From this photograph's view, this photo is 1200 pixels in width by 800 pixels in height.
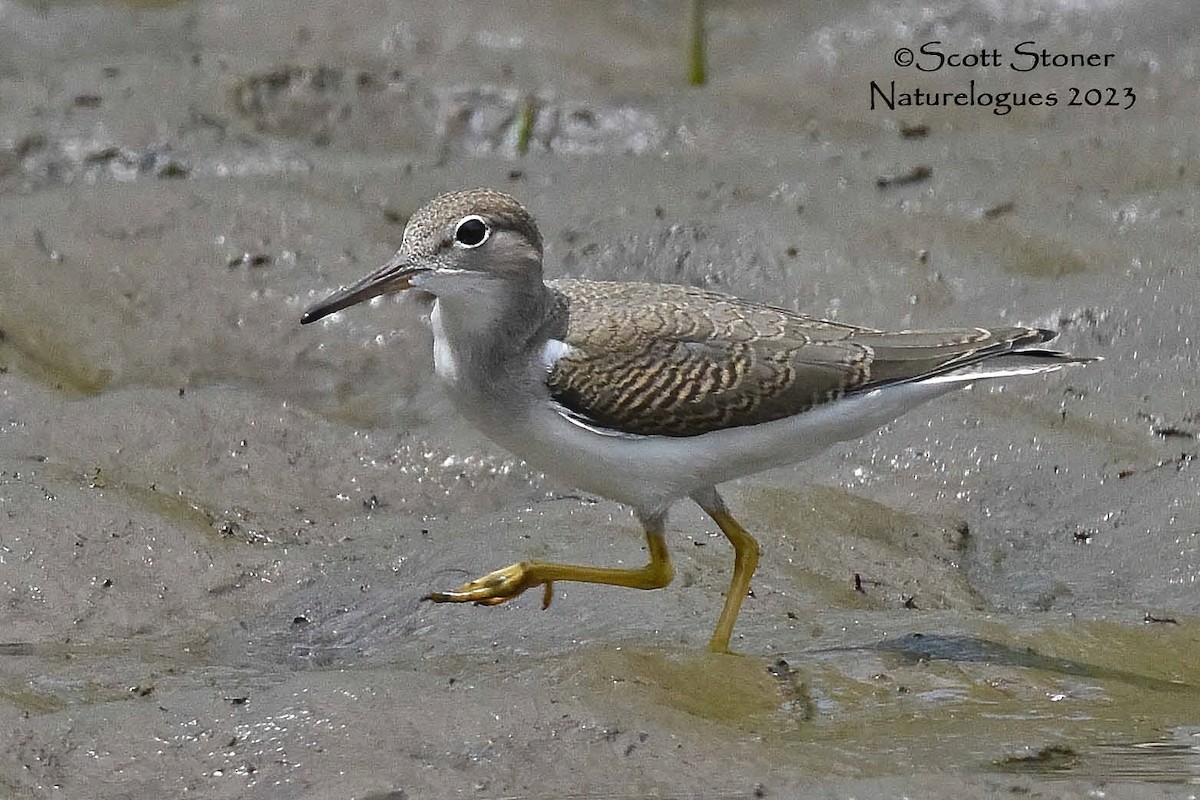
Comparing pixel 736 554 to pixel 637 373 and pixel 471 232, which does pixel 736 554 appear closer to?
pixel 637 373

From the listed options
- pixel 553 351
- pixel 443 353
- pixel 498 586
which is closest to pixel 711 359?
pixel 553 351

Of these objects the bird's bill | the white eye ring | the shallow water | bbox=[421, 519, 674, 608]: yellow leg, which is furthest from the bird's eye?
the shallow water

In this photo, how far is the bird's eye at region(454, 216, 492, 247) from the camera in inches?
247

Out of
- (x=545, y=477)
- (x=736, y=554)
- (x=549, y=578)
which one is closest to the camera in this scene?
(x=549, y=578)

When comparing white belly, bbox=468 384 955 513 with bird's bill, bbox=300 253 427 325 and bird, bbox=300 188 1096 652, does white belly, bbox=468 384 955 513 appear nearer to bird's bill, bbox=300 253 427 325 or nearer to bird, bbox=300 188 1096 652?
bird, bbox=300 188 1096 652

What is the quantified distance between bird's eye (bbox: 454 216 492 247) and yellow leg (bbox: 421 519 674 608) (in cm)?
128

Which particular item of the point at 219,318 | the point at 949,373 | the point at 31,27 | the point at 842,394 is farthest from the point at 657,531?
the point at 31,27

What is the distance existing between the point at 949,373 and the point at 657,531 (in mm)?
1321

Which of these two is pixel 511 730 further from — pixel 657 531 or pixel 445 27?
pixel 445 27

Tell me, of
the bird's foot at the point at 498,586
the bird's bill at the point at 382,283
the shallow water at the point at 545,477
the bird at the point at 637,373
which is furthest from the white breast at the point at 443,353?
the shallow water at the point at 545,477

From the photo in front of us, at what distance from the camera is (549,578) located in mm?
6551

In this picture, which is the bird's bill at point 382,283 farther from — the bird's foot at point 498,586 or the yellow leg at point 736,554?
the yellow leg at point 736,554

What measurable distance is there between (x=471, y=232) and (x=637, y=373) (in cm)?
83

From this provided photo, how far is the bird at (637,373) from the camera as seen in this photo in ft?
20.6
